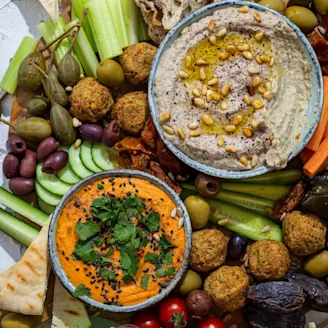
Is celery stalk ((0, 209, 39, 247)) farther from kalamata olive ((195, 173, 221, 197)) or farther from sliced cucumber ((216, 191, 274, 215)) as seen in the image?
sliced cucumber ((216, 191, 274, 215))

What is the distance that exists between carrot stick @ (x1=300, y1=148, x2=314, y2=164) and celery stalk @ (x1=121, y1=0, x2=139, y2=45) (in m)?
1.33

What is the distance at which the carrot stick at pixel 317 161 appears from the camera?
395 cm

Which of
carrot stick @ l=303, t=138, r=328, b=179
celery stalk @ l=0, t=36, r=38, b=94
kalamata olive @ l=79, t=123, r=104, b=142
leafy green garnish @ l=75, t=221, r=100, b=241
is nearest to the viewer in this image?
leafy green garnish @ l=75, t=221, r=100, b=241

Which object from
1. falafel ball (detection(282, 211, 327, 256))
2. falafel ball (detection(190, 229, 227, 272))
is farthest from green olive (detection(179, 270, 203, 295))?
falafel ball (detection(282, 211, 327, 256))

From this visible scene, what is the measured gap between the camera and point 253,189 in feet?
13.4

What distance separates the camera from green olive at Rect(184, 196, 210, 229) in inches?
156

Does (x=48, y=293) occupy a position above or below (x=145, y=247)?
below

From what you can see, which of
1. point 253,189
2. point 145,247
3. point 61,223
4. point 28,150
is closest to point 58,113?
point 28,150

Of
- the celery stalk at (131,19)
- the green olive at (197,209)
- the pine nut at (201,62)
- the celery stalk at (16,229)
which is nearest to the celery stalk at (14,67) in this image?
the celery stalk at (131,19)

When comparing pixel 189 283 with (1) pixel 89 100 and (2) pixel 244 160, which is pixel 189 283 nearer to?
(2) pixel 244 160

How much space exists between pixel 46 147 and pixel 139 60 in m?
0.81

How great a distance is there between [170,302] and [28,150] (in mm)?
1345

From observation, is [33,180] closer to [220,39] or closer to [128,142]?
[128,142]

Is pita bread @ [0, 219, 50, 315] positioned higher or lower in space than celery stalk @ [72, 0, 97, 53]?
lower
